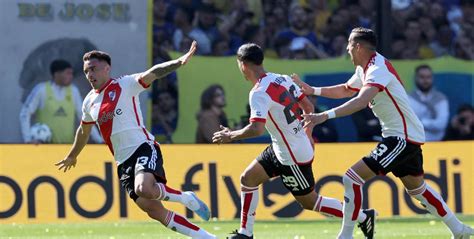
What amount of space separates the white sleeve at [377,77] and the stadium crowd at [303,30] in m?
8.90

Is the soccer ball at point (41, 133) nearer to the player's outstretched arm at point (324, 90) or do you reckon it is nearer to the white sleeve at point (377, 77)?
the player's outstretched arm at point (324, 90)

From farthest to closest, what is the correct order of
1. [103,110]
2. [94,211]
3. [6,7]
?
1. [6,7]
2. [94,211]
3. [103,110]

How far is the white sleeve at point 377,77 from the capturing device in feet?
43.1

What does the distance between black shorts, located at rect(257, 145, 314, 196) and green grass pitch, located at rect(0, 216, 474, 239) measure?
1.91 m

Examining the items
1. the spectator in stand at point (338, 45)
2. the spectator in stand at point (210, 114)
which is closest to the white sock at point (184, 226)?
the spectator in stand at point (210, 114)

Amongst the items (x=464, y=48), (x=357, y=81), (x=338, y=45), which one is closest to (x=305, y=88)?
(x=357, y=81)

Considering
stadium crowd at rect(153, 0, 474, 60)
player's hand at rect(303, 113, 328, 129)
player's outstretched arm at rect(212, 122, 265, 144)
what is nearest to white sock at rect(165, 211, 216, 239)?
player's outstretched arm at rect(212, 122, 265, 144)

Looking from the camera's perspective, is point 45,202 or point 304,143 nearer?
point 304,143

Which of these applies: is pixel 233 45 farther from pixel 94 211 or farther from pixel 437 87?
pixel 94 211

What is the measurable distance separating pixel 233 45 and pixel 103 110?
10911 millimetres

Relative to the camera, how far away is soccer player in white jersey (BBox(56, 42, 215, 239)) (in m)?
12.9

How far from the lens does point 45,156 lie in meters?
19.2

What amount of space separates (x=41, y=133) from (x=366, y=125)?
518 centimetres

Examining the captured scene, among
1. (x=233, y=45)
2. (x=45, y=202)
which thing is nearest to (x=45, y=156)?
(x=45, y=202)
